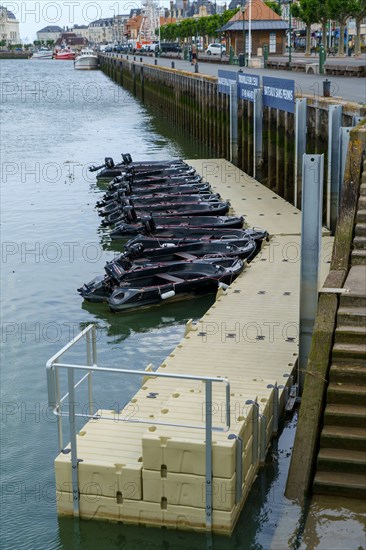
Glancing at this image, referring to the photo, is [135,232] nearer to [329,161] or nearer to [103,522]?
[329,161]

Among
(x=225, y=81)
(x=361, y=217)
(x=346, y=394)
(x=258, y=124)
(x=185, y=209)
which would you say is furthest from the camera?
(x=225, y=81)

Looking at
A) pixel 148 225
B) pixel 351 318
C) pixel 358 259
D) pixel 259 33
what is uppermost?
pixel 259 33

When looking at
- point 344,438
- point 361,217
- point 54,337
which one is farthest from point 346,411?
point 54,337

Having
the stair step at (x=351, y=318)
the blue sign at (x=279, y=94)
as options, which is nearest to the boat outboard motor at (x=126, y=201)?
the blue sign at (x=279, y=94)

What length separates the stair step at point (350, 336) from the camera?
10.5m

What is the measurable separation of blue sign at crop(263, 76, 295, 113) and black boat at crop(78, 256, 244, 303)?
7502mm

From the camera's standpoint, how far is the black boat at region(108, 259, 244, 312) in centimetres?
1803

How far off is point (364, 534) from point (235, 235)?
520 inches

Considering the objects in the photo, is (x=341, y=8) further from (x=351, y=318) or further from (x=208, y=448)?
(x=208, y=448)

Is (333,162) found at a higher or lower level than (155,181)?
higher

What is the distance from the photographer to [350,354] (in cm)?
1035

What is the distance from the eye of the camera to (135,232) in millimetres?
24484

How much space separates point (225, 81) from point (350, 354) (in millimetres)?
27659

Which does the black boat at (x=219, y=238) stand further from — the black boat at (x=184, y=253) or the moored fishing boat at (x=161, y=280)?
the moored fishing boat at (x=161, y=280)
